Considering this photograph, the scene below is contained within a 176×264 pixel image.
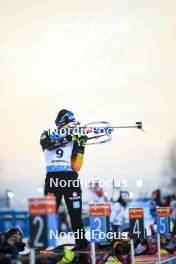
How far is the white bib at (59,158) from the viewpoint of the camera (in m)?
4.86

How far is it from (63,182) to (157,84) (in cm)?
121

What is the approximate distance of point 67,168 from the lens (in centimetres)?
491

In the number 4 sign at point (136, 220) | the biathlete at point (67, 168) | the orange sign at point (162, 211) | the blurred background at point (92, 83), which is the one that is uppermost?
the blurred background at point (92, 83)

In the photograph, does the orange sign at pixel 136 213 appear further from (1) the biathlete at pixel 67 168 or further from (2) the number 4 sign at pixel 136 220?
(1) the biathlete at pixel 67 168

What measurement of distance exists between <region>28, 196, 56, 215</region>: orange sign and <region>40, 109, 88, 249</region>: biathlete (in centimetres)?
167

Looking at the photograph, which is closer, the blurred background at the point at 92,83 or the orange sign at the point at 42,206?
the orange sign at the point at 42,206

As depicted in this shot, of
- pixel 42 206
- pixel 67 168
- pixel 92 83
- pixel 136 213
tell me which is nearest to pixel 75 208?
pixel 67 168

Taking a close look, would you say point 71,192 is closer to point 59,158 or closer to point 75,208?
point 75,208

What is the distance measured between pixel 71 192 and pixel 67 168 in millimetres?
203

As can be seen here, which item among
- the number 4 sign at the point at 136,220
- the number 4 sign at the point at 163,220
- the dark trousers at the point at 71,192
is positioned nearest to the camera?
the number 4 sign at the point at 136,220

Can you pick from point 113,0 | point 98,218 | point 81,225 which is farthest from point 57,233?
point 113,0

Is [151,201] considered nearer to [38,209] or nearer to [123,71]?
[123,71]

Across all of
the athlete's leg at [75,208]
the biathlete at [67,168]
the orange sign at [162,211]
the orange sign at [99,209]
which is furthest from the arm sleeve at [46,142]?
the orange sign at [162,211]

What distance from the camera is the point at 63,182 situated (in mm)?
4855
